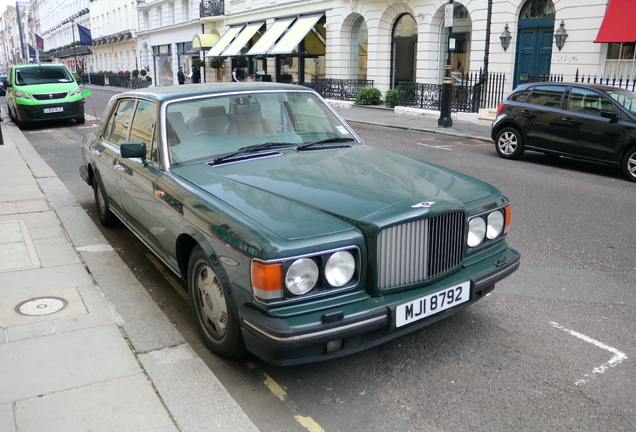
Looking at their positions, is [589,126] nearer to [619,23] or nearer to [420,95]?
[619,23]

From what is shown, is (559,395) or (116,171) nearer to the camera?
(559,395)

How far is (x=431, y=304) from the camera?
3314 mm

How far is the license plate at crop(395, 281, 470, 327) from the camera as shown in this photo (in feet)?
10.4

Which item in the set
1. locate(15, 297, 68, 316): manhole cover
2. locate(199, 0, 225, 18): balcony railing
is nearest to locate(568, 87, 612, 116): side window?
locate(15, 297, 68, 316): manhole cover

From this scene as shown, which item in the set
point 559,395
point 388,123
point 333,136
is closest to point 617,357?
point 559,395

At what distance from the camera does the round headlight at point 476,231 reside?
12.0 feet

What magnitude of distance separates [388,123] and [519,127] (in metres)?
7.95

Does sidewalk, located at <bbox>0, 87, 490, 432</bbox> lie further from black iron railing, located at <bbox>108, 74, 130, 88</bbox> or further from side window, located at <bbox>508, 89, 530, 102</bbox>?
black iron railing, located at <bbox>108, 74, 130, 88</bbox>

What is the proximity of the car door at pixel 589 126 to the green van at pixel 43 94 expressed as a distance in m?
13.8

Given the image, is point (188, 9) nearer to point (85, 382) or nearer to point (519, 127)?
point (519, 127)

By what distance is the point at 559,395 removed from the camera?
3.25 metres

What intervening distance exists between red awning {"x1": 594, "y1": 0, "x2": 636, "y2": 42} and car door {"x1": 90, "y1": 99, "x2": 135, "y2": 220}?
1599cm

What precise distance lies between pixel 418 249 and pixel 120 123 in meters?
3.58

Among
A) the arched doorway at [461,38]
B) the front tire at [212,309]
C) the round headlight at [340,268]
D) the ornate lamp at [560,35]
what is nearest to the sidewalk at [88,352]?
the front tire at [212,309]
